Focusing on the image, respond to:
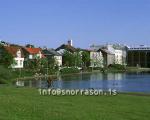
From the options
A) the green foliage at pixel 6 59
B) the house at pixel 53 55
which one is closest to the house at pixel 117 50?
the house at pixel 53 55

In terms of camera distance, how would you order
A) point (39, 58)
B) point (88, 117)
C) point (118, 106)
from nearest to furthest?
1. point (88, 117)
2. point (118, 106)
3. point (39, 58)

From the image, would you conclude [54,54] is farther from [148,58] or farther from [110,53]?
[148,58]

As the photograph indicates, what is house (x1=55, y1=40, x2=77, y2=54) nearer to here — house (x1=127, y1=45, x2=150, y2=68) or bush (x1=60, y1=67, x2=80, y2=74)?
bush (x1=60, y1=67, x2=80, y2=74)

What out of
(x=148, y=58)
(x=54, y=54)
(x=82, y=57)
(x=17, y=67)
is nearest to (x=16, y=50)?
(x=17, y=67)

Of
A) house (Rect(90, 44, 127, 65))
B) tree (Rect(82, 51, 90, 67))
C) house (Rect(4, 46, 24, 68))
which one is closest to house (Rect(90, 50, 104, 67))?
tree (Rect(82, 51, 90, 67))

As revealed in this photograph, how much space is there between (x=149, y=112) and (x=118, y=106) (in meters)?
2.03

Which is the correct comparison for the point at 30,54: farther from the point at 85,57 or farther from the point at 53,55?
the point at 85,57

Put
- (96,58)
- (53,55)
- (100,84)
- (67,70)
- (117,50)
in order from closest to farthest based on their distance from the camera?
(100,84)
(67,70)
(53,55)
(96,58)
(117,50)

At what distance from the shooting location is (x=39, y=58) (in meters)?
103

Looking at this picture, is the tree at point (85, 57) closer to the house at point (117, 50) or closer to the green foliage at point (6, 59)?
the house at point (117, 50)

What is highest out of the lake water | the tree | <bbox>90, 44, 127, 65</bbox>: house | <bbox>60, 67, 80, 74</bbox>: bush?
<bbox>90, 44, 127, 65</bbox>: house

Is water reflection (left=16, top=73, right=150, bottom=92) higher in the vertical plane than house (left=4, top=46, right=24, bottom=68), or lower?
lower

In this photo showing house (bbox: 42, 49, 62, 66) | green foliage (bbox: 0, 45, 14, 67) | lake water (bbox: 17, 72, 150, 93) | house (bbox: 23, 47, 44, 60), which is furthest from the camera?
house (bbox: 42, 49, 62, 66)

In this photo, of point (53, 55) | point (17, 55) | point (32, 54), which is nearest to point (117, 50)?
point (53, 55)
